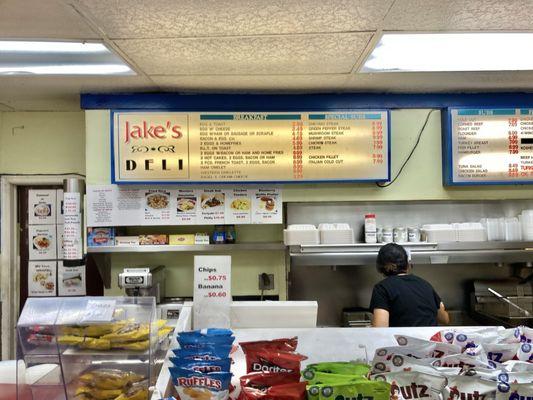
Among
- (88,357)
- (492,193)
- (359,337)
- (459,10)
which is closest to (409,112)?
(492,193)

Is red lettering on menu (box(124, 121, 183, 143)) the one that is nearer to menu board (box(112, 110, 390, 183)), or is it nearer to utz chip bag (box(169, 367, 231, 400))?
menu board (box(112, 110, 390, 183))

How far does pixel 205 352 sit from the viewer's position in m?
1.49

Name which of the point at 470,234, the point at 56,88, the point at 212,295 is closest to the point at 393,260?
the point at 470,234

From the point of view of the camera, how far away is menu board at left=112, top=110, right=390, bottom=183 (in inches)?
142

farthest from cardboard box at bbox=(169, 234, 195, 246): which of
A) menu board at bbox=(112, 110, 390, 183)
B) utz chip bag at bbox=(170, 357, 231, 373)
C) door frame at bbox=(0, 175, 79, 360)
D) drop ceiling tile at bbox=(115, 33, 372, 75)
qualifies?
utz chip bag at bbox=(170, 357, 231, 373)

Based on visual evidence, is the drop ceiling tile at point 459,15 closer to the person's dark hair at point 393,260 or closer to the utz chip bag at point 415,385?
the person's dark hair at point 393,260

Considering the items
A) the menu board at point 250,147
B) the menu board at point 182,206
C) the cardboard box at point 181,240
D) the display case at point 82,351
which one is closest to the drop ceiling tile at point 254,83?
the menu board at point 250,147

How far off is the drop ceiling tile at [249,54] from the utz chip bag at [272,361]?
66.9 inches

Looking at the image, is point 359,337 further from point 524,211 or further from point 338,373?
point 524,211

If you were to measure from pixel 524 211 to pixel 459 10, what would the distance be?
2.26m

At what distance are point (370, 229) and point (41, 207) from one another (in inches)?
116

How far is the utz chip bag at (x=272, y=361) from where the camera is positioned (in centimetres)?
143

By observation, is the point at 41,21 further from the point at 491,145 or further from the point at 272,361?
the point at 491,145

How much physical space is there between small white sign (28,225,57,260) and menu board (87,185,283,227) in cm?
75
